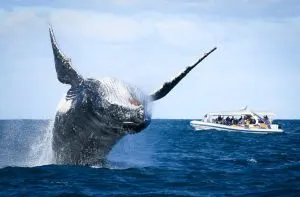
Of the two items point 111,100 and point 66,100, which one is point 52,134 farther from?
point 111,100

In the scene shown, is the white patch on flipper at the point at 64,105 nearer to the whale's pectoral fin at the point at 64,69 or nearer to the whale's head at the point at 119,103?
the whale's pectoral fin at the point at 64,69

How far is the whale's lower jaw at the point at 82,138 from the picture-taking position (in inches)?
469

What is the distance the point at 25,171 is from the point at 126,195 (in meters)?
4.22

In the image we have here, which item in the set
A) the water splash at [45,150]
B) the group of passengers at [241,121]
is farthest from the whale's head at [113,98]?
the group of passengers at [241,121]

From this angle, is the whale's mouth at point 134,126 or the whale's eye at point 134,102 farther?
the whale's eye at point 134,102

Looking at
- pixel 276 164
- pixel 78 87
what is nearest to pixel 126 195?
pixel 78 87

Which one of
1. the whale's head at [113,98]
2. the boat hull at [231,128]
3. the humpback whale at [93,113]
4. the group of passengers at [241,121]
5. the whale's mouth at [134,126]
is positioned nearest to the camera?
the whale's mouth at [134,126]

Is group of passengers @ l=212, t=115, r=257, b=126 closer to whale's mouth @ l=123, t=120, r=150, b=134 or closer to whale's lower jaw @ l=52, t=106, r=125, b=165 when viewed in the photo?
whale's lower jaw @ l=52, t=106, r=125, b=165

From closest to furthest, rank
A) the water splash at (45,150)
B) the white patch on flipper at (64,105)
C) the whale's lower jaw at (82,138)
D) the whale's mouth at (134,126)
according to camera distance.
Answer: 1. the whale's mouth at (134,126)
2. the whale's lower jaw at (82,138)
3. the white patch on flipper at (64,105)
4. the water splash at (45,150)

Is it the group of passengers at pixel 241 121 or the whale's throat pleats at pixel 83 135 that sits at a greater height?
the group of passengers at pixel 241 121

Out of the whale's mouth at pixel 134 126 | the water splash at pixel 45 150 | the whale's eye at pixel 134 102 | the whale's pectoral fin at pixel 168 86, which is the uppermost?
the whale's pectoral fin at pixel 168 86

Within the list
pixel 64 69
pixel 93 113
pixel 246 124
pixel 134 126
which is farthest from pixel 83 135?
pixel 246 124

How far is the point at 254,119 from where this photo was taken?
55.4 m

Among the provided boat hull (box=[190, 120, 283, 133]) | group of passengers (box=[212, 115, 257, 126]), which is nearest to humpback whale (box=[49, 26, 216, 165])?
boat hull (box=[190, 120, 283, 133])
